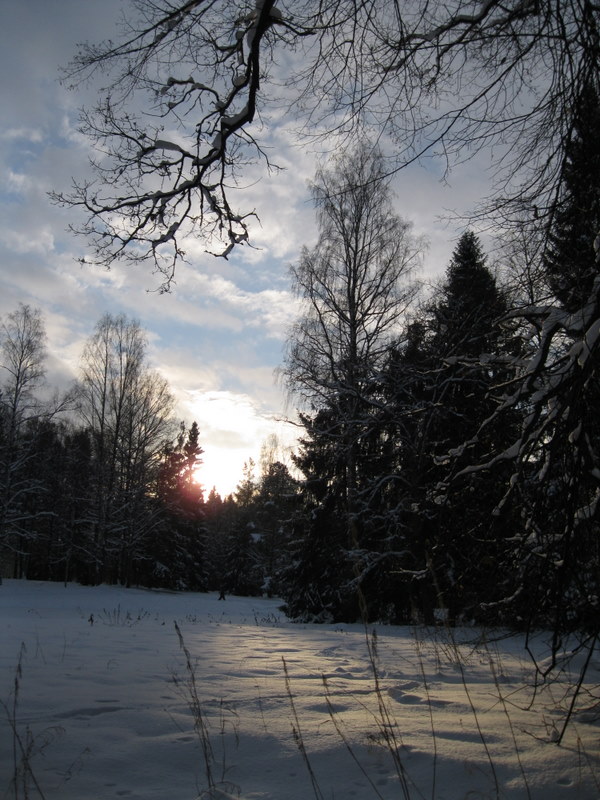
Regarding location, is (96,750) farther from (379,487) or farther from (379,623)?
(379,623)

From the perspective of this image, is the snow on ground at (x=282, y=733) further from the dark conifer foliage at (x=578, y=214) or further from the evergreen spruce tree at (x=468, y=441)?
the dark conifer foliage at (x=578, y=214)

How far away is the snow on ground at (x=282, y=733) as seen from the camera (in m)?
2.21

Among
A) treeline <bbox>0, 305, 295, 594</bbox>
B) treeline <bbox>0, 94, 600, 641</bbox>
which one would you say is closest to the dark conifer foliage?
treeline <bbox>0, 94, 600, 641</bbox>

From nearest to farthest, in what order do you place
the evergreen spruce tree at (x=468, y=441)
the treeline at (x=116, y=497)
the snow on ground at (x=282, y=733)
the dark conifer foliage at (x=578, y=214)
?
1. the snow on ground at (x=282, y=733)
2. the dark conifer foliage at (x=578, y=214)
3. the evergreen spruce tree at (x=468, y=441)
4. the treeline at (x=116, y=497)

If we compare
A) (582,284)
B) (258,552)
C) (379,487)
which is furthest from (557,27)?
(258,552)

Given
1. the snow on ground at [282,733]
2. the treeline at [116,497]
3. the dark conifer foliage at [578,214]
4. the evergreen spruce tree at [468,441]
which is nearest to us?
the snow on ground at [282,733]

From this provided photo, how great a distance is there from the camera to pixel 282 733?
113 inches

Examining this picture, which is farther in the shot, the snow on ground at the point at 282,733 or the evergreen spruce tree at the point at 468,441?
the evergreen spruce tree at the point at 468,441

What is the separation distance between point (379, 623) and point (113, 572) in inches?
907

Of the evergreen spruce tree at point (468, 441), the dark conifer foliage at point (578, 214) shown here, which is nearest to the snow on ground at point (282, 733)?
the evergreen spruce tree at point (468, 441)

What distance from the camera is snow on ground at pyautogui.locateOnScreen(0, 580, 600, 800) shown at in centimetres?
221

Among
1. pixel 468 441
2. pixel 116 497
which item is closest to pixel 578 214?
pixel 468 441

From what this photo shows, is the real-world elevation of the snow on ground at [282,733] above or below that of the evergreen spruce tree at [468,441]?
below

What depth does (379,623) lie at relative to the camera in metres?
13.2
